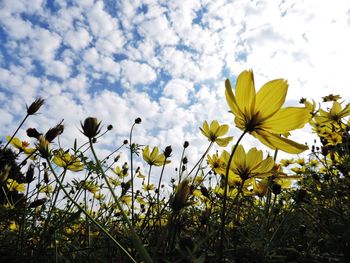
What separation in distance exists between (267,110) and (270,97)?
4 cm

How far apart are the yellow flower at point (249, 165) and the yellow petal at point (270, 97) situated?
242 mm

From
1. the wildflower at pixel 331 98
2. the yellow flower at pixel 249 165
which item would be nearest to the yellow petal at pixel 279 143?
the yellow flower at pixel 249 165

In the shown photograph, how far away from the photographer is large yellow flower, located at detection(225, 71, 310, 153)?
868 mm

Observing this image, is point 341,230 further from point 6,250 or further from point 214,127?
point 6,250

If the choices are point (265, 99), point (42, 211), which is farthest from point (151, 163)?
point (265, 99)

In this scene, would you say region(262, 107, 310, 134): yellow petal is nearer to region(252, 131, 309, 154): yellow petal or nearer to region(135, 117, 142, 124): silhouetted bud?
region(252, 131, 309, 154): yellow petal

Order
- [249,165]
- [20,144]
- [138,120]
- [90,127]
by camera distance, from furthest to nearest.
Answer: [138,120] < [20,144] < [249,165] < [90,127]

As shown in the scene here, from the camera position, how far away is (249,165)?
1.12m

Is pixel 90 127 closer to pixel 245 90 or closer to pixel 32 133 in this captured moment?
pixel 245 90

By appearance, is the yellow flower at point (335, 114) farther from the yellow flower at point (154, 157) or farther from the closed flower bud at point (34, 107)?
the closed flower bud at point (34, 107)

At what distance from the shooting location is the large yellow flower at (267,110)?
868 millimetres

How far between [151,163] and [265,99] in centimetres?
163

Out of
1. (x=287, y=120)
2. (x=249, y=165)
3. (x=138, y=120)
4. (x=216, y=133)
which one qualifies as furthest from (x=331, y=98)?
(x=287, y=120)

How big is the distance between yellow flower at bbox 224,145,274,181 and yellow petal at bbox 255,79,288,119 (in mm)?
242
